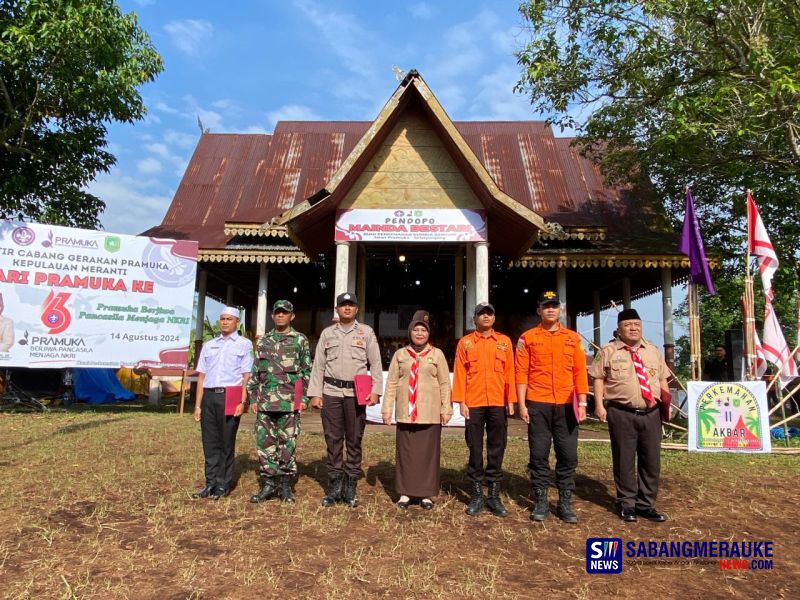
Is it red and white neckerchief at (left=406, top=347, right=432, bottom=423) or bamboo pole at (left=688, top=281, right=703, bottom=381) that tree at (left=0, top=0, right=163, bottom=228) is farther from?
bamboo pole at (left=688, top=281, right=703, bottom=381)

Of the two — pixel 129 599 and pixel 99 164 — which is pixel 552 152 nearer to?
pixel 99 164

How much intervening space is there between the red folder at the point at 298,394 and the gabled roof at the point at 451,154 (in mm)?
4296

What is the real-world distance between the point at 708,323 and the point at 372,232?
2360 centimetres

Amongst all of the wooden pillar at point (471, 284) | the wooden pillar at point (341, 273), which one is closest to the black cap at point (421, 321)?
the wooden pillar at point (341, 273)

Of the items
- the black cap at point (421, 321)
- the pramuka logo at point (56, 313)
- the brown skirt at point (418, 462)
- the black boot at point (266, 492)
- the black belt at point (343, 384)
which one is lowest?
the black boot at point (266, 492)

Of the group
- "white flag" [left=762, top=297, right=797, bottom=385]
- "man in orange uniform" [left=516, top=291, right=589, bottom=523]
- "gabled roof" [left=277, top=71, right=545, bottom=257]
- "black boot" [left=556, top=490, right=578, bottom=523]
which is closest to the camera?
"black boot" [left=556, top=490, right=578, bottom=523]

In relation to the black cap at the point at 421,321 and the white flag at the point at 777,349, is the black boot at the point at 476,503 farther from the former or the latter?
the white flag at the point at 777,349

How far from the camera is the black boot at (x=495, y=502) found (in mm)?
4332

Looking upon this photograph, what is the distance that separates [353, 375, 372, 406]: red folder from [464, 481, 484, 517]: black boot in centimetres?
118

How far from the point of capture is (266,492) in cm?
462

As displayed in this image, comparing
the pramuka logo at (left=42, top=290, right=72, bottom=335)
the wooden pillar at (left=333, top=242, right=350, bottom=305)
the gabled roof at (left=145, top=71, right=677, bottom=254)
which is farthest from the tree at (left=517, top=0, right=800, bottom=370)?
the pramuka logo at (left=42, top=290, right=72, bottom=335)

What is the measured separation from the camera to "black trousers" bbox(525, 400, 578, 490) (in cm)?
428

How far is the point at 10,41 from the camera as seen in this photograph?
9695mm

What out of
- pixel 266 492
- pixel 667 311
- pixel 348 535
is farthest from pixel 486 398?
pixel 667 311
